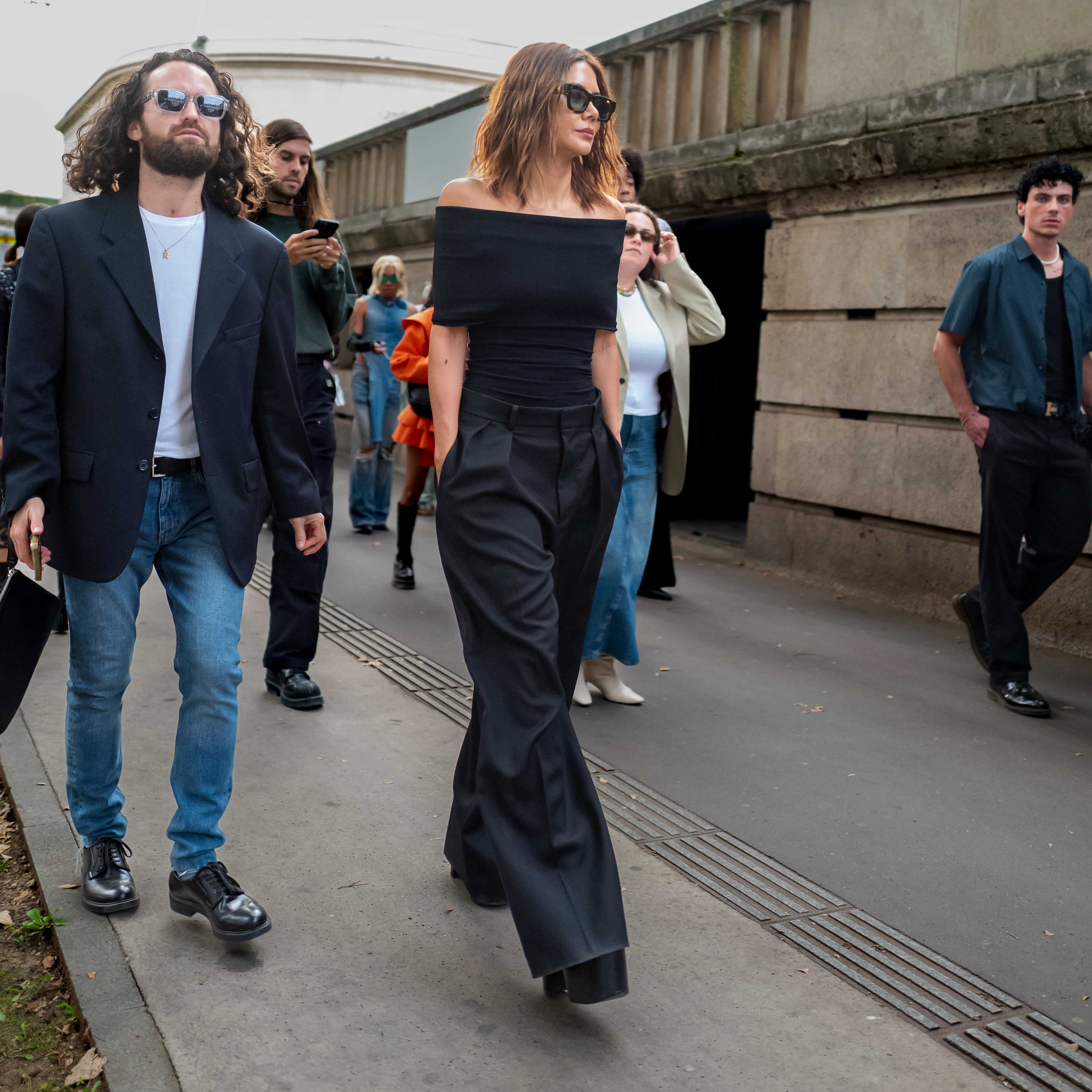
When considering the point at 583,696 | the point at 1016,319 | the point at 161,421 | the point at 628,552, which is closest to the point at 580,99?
the point at 161,421

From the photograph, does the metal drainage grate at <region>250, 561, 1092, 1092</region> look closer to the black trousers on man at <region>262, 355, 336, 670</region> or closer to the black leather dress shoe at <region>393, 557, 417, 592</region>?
the black trousers on man at <region>262, 355, 336, 670</region>

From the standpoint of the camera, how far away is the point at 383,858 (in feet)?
12.5

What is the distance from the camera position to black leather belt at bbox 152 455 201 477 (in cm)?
320

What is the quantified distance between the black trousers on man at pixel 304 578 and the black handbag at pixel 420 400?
219 cm

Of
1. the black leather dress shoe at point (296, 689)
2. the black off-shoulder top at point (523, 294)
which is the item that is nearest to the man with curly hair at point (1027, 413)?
the black leather dress shoe at point (296, 689)

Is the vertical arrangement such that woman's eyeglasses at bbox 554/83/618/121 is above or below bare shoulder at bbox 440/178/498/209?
above

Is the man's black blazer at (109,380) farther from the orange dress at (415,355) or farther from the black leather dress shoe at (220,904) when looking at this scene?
the orange dress at (415,355)

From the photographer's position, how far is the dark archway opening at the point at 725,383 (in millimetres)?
12203

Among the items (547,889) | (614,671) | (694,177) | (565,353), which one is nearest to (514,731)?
(547,889)

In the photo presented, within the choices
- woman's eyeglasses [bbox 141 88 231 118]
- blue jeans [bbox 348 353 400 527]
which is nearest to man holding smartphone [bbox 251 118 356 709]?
woman's eyeglasses [bbox 141 88 231 118]

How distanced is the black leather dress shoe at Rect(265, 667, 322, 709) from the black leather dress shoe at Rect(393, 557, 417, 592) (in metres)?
2.62

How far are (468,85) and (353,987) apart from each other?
103 ft

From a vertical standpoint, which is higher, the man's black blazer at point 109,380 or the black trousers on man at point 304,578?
the man's black blazer at point 109,380

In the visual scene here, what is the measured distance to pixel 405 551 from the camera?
27.0ft
